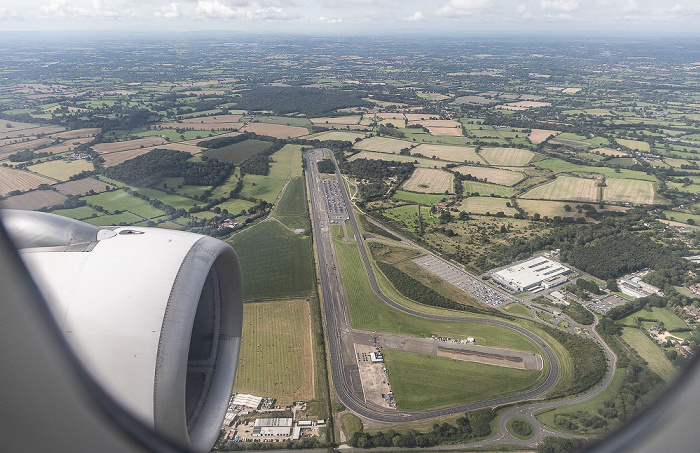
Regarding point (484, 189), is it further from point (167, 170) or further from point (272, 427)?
point (272, 427)

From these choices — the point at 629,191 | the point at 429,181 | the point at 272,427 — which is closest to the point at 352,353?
the point at 272,427

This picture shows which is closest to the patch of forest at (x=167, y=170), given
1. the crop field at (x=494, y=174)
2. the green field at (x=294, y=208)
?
the green field at (x=294, y=208)

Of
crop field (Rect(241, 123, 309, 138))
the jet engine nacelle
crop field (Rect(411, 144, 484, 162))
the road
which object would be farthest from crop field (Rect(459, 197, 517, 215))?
the jet engine nacelle

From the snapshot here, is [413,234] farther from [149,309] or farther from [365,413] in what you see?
[149,309]

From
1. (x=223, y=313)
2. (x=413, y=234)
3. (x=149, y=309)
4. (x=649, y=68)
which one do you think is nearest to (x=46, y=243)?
(x=149, y=309)

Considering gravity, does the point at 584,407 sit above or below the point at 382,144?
below

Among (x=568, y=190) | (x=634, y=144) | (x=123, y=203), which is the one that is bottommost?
(x=568, y=190)

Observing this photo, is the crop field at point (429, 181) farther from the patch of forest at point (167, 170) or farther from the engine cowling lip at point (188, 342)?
the engine cowling lip at point (188, 342)
